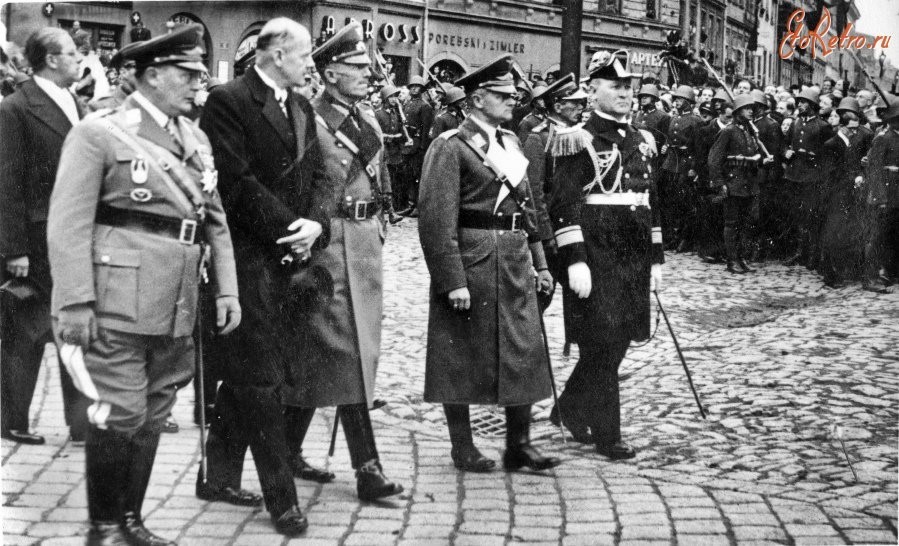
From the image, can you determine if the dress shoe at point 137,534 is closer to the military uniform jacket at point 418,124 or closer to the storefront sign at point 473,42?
the storefront sign at point 473,42

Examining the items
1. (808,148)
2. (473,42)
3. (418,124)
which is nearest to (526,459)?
(808,148)

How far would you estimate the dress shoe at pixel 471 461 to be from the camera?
5543 mm

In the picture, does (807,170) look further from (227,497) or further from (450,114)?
(227,497)

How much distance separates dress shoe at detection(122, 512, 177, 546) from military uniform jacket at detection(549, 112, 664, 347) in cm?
263

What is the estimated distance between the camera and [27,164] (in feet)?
17.4

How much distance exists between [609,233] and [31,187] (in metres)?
2.79

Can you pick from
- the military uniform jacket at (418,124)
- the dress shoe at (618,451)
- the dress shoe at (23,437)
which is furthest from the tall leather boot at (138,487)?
the military uniform jacket at (418,124)

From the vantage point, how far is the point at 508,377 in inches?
219

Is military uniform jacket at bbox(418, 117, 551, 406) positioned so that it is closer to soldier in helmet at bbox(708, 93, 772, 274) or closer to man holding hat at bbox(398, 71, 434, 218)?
soldier in helmet at bbox(708, 93, 772, 274)

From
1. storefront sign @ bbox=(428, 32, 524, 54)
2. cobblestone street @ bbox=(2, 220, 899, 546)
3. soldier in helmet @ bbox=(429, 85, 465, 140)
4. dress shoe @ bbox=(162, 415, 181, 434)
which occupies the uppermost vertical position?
storefront sign @ bbox=(428, 32, 524, 54)

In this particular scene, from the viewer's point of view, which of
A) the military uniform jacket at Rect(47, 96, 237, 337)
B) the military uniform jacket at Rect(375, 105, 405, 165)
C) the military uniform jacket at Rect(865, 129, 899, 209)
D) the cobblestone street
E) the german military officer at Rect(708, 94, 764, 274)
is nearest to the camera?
the military uniform jacket at Rect(47, 96, 237, 337)

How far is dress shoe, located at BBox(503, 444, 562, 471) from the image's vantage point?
5543 millimetres

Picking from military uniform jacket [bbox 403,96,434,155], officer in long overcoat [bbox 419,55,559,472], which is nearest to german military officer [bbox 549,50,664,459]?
officer in long overcoat [bbox 419,55,559,472]

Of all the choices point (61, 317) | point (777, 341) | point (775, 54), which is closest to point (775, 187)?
point (775, 54)
